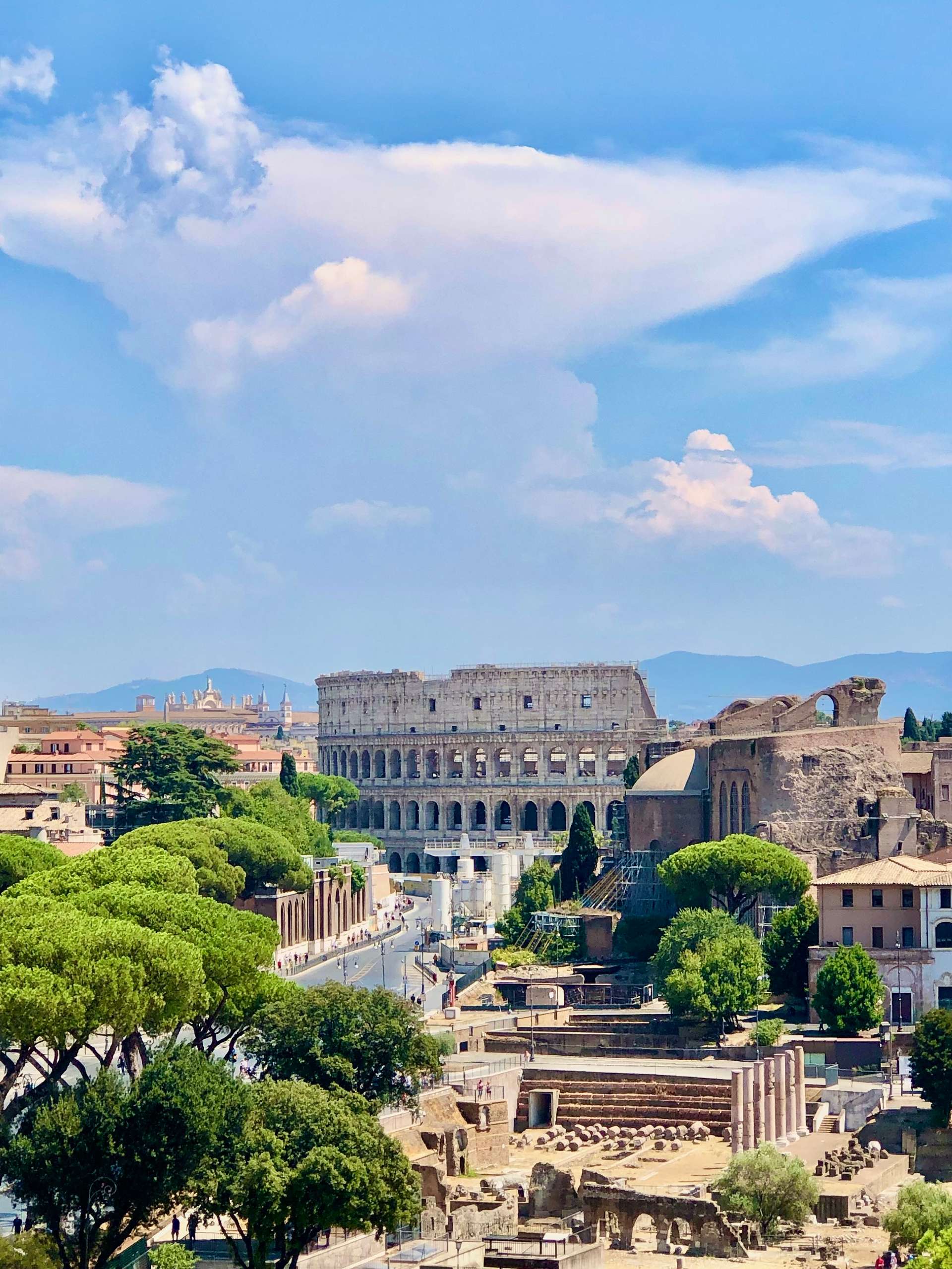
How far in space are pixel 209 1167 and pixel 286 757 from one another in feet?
347

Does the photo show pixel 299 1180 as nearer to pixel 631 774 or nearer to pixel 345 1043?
pixel 345 1043

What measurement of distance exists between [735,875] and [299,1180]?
136ft

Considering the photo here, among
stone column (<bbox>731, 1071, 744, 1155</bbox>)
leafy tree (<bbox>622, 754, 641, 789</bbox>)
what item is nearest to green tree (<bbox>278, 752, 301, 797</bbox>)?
leafy tree (<bbox>622, 754, 641, 789</bbox>)

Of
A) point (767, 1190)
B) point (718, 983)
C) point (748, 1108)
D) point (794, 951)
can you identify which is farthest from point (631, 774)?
point (767, 1190)

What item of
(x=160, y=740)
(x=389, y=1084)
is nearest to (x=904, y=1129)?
(x=389, y=1084)

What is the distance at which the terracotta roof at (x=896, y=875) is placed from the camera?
264ft

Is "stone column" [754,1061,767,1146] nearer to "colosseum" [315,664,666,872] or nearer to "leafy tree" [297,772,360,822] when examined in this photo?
"leafy tree" [297,772,360,822]

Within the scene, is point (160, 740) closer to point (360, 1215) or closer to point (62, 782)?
point (62, 782)

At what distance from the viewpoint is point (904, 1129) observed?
68.9 m

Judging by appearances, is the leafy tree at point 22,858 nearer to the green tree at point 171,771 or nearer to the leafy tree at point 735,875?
the green tree at point 171,771

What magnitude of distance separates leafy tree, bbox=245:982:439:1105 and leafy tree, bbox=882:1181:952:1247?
43.1 ft

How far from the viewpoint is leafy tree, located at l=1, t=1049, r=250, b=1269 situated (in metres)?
48.5

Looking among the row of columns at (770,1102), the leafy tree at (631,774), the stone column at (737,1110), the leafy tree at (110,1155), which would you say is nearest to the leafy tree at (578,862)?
the leafy tree at (631,774)

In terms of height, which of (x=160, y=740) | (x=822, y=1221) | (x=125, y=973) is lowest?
(x=822, y=1221)
